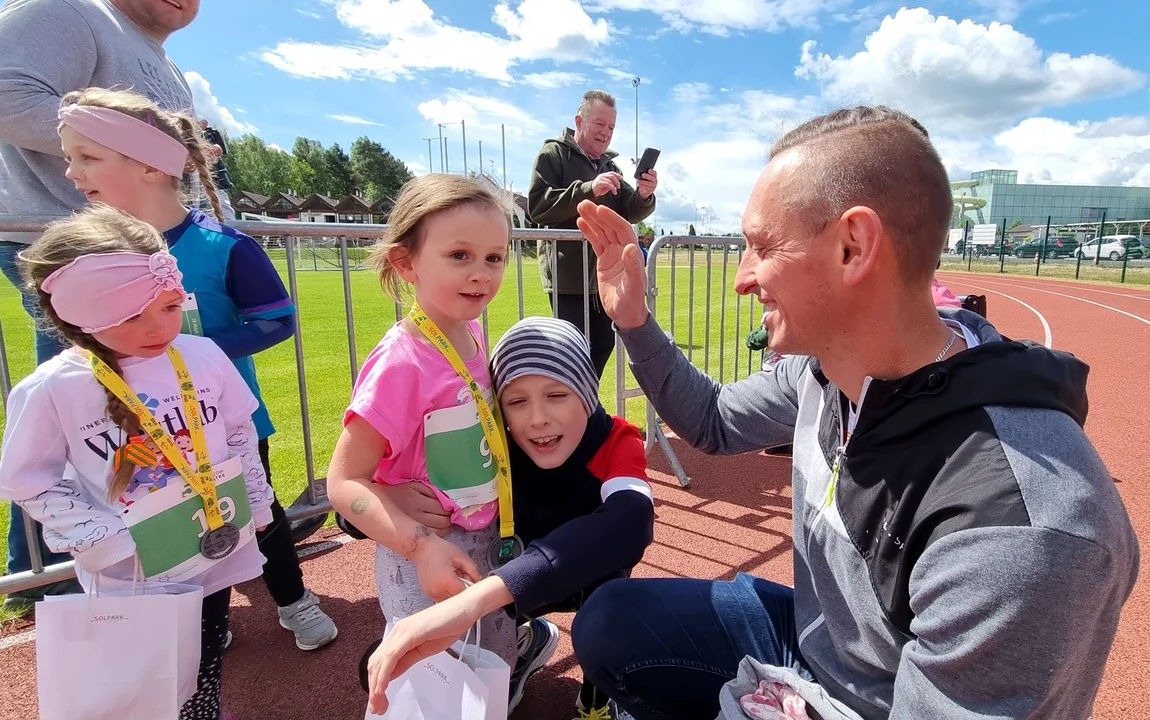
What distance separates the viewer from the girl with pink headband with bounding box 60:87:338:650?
2.02 meters

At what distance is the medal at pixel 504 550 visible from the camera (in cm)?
184

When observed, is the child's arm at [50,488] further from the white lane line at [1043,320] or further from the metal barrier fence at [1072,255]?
the metal barrier fence at [1072,255]

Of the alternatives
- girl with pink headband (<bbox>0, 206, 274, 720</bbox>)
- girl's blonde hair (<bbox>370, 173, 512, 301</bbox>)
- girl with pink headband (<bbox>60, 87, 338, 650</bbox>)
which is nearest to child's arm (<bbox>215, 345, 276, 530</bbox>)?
girl with pink headband (<bbox>0, 206, 274, 720</bbox>)

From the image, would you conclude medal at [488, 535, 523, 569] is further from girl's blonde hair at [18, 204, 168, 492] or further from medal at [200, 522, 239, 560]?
girl's blonde hair at [18, 204, 168, 492]

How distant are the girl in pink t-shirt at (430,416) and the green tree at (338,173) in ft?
247

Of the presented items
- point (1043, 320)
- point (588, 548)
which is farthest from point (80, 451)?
point (1043, 320)

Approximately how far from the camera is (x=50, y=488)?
5.27 ft

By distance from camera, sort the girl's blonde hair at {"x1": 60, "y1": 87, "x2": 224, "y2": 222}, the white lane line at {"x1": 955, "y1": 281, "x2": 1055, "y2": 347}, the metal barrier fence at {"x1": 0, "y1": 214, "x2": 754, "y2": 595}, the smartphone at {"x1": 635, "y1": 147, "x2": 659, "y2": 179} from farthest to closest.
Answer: the white lane line at {"x1": 955, "y1": 281, "x2": 1055, "y2": 347} → the smartphone at {"x1": 635, "y1": 147, "x2": 659, "y2": 179} → the metal barrier fence at {"x1": 0, "y1": 214, "x2": 754, "y2": 595} → the girl's blonde hair at {"x1": 60, "y1": 87, "x2": 224, "y2": 222}

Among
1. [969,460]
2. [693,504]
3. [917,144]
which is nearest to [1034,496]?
[969,460]

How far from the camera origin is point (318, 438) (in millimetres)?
5328

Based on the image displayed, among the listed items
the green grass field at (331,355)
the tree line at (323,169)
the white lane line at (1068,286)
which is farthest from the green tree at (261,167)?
the white lane line at (1068,286)

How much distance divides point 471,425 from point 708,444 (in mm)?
796

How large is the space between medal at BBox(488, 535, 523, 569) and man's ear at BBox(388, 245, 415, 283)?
0.83 m

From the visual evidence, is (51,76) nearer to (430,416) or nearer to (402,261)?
(402,261)
